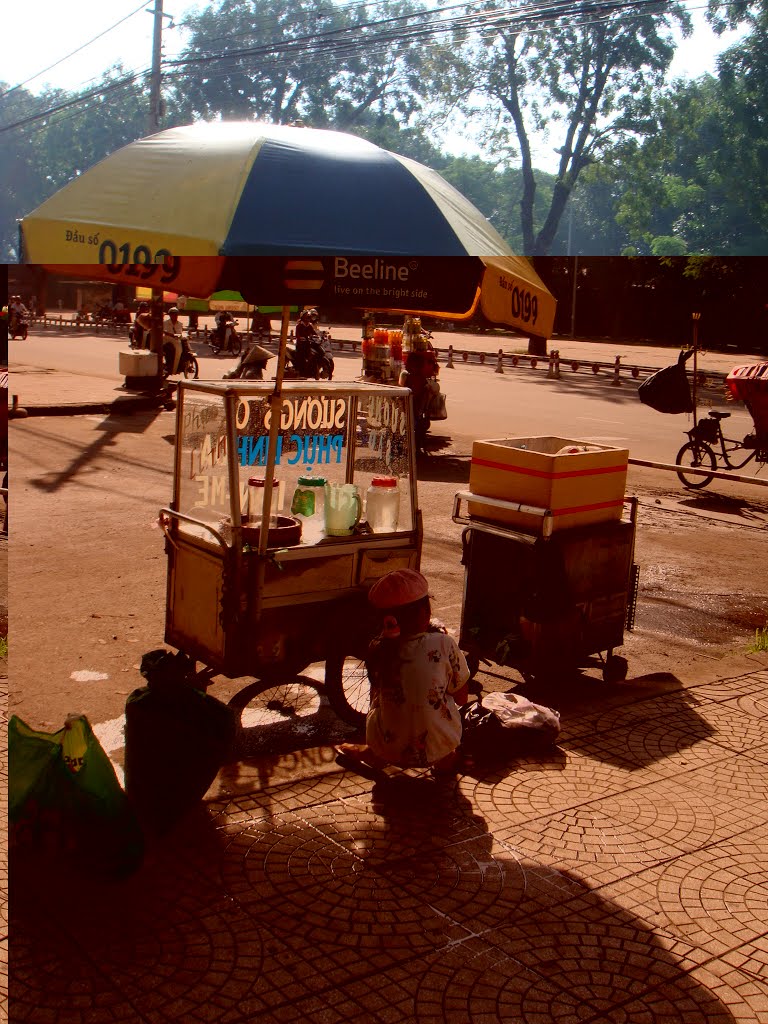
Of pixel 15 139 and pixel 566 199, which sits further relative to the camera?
pixel 566 199

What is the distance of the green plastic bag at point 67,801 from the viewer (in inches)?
141

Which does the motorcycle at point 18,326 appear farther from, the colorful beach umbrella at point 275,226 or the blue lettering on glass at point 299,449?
the colorful beach umbrella at point 275,226

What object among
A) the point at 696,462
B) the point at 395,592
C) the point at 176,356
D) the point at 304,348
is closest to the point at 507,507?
the point at 395,592

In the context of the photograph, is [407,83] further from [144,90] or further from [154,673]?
[154,673]

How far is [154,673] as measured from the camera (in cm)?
429

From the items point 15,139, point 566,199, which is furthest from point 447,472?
point 15,139

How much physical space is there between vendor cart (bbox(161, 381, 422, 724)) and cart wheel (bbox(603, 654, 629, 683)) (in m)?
1.56

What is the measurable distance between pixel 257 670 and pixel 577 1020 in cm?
235

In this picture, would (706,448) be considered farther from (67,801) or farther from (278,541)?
(67,801)

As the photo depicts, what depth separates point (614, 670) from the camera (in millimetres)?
6316

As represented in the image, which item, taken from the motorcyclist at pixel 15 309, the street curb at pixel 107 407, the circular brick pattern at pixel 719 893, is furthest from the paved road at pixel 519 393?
the circular brick pattern at pixel 719 893

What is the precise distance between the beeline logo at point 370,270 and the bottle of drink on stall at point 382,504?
A: 123 cm

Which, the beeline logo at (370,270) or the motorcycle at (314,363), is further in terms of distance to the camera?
the motorcycle at (314,363)

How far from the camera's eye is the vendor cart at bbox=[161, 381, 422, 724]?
491 centimetres
